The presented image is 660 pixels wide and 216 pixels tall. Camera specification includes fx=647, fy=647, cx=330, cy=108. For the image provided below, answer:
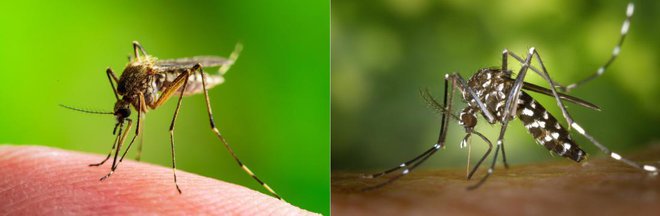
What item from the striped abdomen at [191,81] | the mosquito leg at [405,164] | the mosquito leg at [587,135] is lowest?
the mosquito leg at [405,164]

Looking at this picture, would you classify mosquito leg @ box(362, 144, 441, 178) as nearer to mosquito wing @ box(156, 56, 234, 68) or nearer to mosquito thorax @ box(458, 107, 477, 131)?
mosquito thorax @ box(458, 107, 477, 131)

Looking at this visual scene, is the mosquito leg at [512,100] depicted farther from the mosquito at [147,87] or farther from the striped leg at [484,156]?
the mosquito at [147,87]

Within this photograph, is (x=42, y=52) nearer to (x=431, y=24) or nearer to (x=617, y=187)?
(x=431, y=24)

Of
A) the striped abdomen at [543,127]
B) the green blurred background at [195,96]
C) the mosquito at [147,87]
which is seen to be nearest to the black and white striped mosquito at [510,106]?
the striped abdomen at [543,127]

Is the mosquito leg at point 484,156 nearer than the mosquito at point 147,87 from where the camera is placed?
Yes

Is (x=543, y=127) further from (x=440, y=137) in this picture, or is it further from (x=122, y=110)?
(x=122, y=110)

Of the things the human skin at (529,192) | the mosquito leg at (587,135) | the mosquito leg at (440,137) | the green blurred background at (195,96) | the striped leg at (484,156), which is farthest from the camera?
the green blurred background at (195,96)
